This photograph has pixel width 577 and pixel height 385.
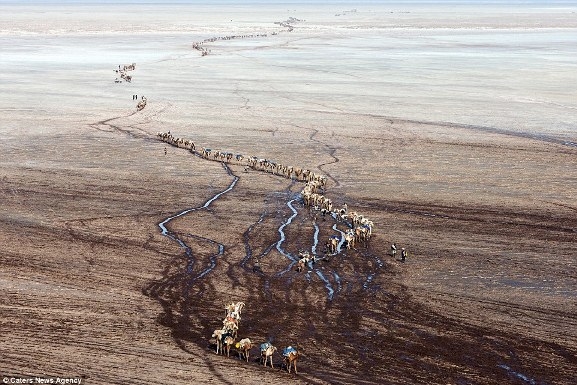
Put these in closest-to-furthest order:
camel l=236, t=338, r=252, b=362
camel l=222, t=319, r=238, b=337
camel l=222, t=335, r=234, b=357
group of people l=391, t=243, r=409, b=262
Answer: camel l=236, t=338, r=252, b=362 → camel l=222, t=335, r=234, b=357 → camel l=222, t=319, r=238, b=337 → group of people l=391, t=243, r=409, b=262

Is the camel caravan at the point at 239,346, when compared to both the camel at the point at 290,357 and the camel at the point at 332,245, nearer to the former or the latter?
the camel at the point at 290,357

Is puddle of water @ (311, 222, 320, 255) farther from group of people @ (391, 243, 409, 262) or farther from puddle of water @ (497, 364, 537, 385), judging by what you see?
puddle of water @ (497, 364, 537, 385)

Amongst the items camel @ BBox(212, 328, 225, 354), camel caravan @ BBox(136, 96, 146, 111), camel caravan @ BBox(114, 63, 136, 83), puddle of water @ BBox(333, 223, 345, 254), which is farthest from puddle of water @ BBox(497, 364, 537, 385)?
camel caravan @ BBox(114, 63, 136, 83)

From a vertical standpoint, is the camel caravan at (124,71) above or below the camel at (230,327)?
above

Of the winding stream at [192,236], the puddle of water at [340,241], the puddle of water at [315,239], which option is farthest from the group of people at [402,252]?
the winding stream at [192,236]

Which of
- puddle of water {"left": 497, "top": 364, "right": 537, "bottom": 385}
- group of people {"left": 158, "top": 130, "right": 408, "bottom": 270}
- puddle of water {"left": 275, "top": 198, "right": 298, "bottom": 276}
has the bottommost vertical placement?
puddle of water {"left": 497, "top": 364, "right": 537, "bottom": 385}

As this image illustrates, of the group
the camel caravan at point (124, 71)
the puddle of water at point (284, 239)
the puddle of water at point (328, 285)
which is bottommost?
the puddle of water at point (328, 285)
